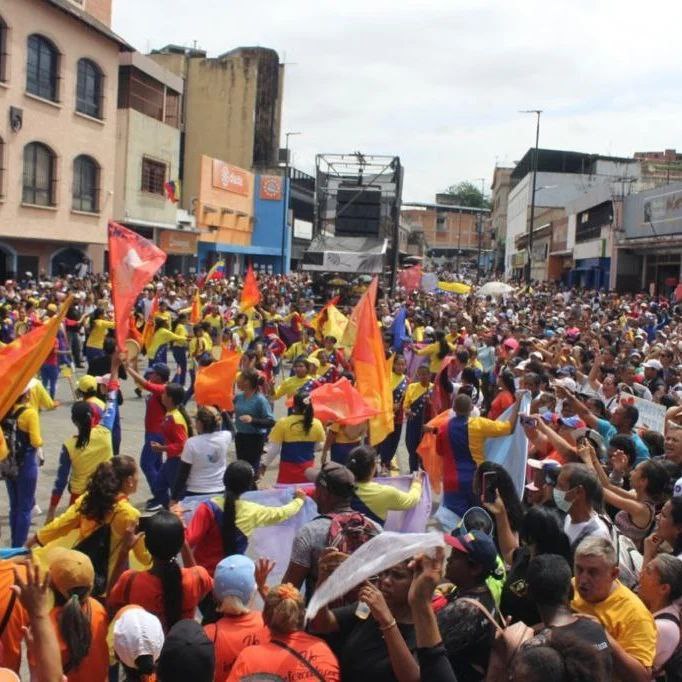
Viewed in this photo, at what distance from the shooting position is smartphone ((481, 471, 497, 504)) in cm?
529

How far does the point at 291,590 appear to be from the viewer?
3373mm

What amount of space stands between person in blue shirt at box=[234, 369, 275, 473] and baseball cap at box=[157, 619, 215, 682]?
4.97 metres

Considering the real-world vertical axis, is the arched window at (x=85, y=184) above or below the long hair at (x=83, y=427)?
above

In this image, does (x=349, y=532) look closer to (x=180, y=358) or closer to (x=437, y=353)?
(x=437, y=353)

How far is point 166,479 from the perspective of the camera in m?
7.73

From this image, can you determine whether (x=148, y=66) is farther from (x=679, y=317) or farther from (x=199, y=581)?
(x=199, y=581)

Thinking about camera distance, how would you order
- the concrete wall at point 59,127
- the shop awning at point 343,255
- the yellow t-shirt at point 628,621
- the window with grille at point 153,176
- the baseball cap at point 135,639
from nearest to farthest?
1. the baseball cap at point 135,639
2. the yellow t-shirt at point 628,621
3. the concrete wall at point 59,127
4. the shop awning at point 343,255
5. the window with grille at point 153,176

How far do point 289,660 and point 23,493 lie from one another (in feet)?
14.0

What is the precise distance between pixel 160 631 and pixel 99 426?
11.8 ft

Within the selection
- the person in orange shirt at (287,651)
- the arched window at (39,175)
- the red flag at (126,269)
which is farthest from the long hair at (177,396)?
the arched window at (39,175)

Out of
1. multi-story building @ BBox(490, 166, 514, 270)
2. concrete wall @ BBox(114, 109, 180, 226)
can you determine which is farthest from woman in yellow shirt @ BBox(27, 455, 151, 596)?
multi-story building @ BBox(490, 166, 514, 270)

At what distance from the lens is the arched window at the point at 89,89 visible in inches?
1216

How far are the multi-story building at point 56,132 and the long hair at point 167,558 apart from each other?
25690 mm

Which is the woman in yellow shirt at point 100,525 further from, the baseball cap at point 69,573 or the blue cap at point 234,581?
the blue cap at point 234,581
